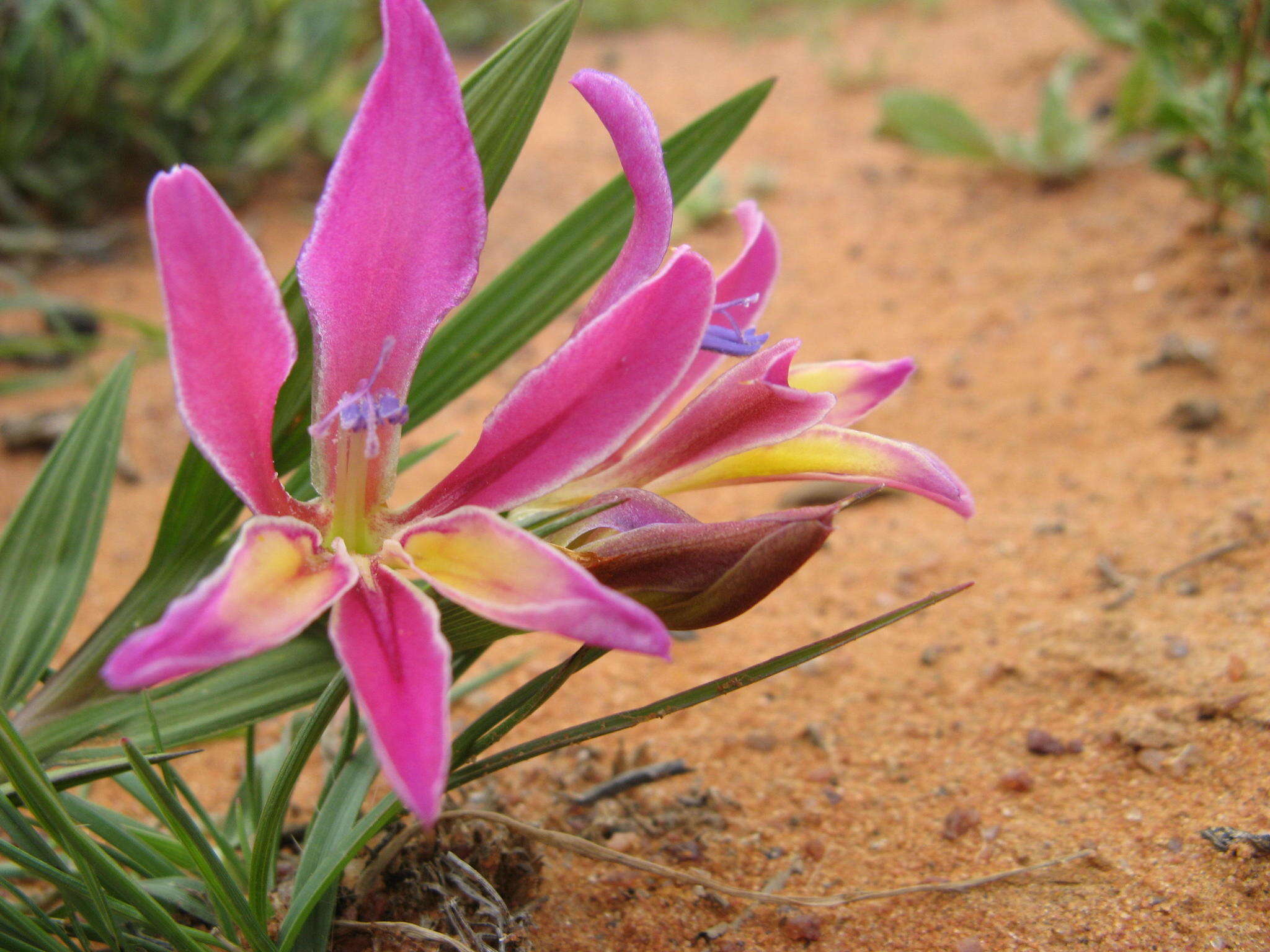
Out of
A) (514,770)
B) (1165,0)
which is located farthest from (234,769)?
(1165,0)

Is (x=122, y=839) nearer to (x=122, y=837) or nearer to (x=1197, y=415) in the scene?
(x=122, y=837)

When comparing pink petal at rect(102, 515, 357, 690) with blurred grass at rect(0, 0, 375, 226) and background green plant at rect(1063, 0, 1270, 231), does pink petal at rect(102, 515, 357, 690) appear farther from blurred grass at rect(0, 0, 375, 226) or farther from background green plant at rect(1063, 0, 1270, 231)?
blurred grass at rect(0, 0, 375, 226)

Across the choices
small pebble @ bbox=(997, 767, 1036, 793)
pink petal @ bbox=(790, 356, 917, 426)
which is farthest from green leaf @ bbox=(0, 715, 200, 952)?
small pebble @ bbox=(997, 767, 1036, 793)

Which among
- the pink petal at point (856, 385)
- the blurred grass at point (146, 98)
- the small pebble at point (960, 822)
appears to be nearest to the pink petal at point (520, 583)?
the pink petal at point (856, 385)

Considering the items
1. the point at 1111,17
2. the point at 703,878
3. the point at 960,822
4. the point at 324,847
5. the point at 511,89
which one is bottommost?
the point at 960,822

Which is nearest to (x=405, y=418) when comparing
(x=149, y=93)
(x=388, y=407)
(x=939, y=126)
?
(x=388, y=407)
